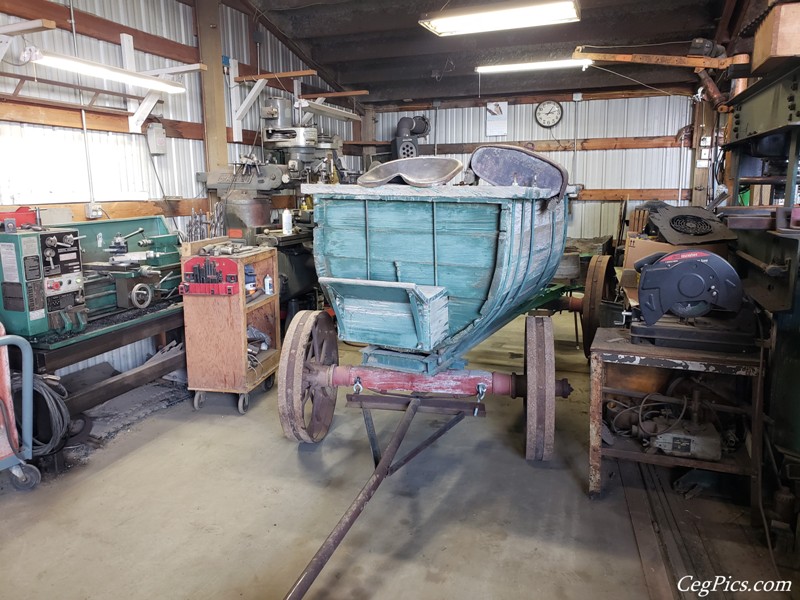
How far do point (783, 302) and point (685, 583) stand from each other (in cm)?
122

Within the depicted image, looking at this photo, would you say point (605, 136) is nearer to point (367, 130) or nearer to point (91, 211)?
point (367, 130)

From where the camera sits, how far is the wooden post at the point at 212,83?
520cm

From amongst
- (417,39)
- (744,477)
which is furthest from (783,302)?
(417,39)

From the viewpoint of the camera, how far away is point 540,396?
2.73 metres

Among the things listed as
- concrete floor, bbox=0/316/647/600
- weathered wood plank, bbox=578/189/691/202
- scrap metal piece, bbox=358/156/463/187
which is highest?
scrap metal piece, bbox=358/156/463/187

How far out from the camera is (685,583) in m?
2.11

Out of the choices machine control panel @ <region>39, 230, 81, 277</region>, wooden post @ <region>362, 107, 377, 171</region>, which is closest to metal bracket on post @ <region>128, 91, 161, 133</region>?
machine control panel @ <region>39, 230, 81, 277</region>

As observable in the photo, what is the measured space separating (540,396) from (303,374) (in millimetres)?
1185

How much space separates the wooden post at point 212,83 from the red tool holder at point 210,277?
211cm

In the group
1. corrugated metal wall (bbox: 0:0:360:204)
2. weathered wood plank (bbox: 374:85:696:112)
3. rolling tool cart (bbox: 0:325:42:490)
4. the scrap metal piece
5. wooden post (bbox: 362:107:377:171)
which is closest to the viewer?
the scrap metal piece

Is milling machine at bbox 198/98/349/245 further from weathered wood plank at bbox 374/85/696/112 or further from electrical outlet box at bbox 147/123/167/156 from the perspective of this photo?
weathered wood plank at bbox 374/85/696/112

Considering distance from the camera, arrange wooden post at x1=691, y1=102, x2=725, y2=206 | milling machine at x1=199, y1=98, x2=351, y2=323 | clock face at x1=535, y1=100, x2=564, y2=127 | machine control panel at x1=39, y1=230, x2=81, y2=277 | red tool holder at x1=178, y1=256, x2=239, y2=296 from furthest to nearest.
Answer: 1. clock face at x1=535, y1=100, x2=564, y2=127
2. wooden post at x1=691, y1=102, x2=725, y2=206
3. milling machine at x1=199, y1=98, x2=351, y2=323
4. red tool holder at x1=178, y1=256, x2=239, y2=296
5. machine control panel at x1=39, y1=230, x2=81, y2=277

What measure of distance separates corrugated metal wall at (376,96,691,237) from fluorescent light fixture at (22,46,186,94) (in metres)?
5.71

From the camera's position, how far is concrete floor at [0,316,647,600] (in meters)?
2.13
